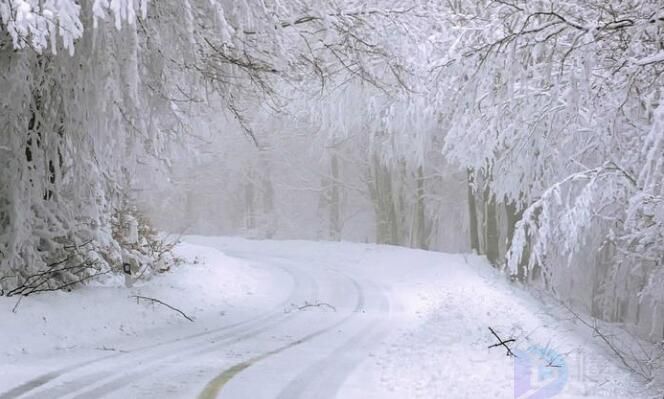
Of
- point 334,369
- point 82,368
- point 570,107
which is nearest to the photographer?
point 570,107

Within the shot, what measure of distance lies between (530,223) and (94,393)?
552 cm

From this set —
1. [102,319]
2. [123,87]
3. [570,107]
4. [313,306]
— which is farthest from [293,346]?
[570,107]

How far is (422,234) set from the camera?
33.7 m

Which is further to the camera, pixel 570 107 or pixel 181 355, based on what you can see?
pixel 181 355

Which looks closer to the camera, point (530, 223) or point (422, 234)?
point (530, 223)

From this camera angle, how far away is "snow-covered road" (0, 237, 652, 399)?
7043 millimetres

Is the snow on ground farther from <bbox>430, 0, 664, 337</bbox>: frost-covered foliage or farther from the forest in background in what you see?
<bbox>430, 0, 664, 337</bbox>: frost-covered foliage

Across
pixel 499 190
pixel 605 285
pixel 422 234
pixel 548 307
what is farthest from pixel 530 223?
pixel 422 234

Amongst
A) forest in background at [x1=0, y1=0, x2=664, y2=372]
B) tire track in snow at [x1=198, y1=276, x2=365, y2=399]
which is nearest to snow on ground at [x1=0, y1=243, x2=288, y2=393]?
forest in background at [x1=0, y1=0, x2=664, y2=372]

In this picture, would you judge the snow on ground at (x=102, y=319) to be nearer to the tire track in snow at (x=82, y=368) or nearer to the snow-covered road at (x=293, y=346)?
the snow-covered road at (x=293, y=346)

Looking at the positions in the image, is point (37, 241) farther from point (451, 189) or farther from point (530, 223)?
point (451, 189)

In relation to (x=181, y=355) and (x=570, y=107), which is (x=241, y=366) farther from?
(x=570, y=107)

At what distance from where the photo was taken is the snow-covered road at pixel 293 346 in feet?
23.1

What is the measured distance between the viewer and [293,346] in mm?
9789
